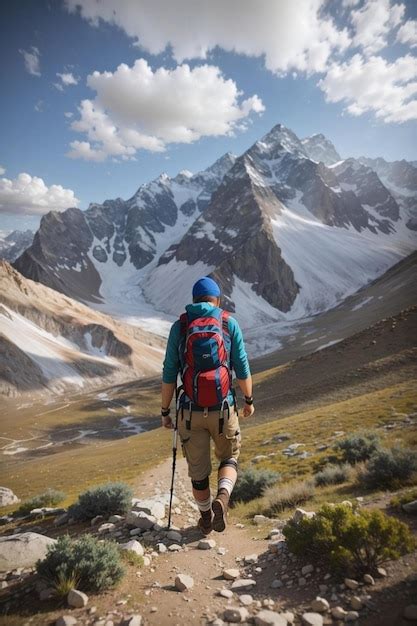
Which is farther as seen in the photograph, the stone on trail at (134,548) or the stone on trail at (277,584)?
the stone on trail at (134,548)

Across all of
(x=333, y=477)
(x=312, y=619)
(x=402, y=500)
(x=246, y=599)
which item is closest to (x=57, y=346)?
(x=333, y=477)

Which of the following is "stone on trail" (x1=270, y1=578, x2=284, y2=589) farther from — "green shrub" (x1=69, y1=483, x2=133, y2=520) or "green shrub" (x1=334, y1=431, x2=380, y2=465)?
"green shrub" (x1=334, y1=431, x2=380, y2=465)

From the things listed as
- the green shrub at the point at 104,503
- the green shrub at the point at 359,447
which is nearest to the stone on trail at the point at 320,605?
the green shrub at the point at 104,503

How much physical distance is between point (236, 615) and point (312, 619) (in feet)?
3.08

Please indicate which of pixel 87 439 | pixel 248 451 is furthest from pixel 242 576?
pixel 87 439

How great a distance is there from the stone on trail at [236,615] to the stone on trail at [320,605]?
86 centimetres

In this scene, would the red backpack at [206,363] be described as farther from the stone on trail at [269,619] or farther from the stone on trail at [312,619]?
the stone on trail at [312,619]

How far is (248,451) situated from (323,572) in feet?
51.3

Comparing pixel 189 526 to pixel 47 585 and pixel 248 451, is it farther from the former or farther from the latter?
pixel 248 451

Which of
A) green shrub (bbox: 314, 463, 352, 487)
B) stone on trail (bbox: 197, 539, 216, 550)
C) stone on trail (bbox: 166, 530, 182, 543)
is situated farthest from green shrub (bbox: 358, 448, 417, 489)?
stone on trail (bbox: 166, 530, 182, 543)

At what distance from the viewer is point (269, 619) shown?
14.4ft

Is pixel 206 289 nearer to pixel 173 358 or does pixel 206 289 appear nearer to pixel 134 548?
pixel 173 358

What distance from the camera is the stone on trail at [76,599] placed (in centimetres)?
500

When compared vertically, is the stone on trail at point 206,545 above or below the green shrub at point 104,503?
above
